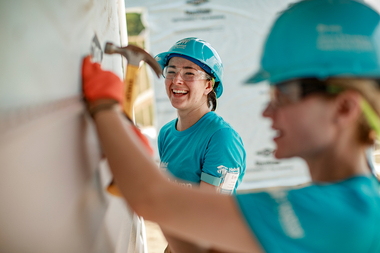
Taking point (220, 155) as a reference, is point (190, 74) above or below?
above

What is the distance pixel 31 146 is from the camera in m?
0.50

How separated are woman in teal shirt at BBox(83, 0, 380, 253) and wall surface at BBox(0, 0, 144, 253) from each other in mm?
101

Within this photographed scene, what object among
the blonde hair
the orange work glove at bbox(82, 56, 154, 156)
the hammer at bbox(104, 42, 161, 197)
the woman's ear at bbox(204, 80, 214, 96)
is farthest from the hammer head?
the woman's ear at bbox(204, 80, 214, 96)

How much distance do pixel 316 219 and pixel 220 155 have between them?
843 mm

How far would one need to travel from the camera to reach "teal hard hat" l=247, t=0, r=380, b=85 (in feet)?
2.24

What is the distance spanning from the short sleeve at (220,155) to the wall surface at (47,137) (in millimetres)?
640

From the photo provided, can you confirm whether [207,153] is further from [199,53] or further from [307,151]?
[307,151]

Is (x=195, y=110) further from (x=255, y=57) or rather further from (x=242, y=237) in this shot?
(x=255, y=57)

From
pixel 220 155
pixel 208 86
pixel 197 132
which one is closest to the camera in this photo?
pixel 220 155

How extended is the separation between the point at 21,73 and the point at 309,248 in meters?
0.68

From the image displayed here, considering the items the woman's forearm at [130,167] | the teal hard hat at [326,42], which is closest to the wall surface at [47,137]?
the woman's forearm at [130,167]

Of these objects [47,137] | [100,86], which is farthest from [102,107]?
[47,137]

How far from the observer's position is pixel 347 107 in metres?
0.70

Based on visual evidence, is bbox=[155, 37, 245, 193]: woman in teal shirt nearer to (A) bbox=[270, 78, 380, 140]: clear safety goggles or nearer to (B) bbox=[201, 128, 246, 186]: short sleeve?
(B) bbox=[201, 128, 246, 186]: short sleeve
